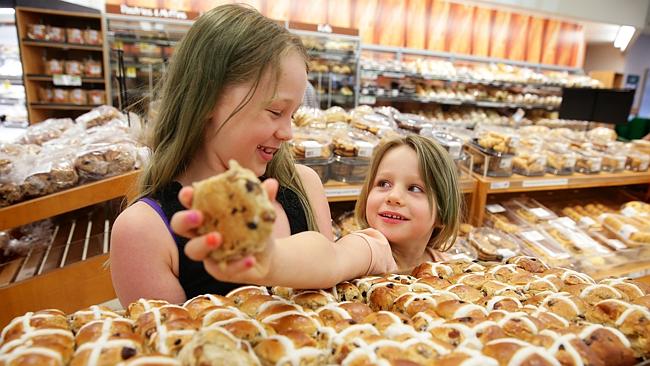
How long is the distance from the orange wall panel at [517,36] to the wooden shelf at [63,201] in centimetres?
711

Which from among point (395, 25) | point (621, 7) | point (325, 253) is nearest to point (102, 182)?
point (325, 253)

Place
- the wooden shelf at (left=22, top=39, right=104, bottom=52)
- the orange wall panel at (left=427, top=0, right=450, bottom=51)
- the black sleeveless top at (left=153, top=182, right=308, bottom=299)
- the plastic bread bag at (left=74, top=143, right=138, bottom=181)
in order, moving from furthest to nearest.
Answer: the orange wall panel at (left=427, top=0, right=450, bottom=51)
the wooden shelf at (left=22, top=39, right=104, bottom=52)
the plastic bread bag at (left=74, top=143, right=138, bottom=181)
the black sleeveless top at (left=153, top=182, right=308, bottom=299)

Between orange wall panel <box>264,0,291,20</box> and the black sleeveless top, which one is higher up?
orange wall panel <box>264,0,291,20</box>

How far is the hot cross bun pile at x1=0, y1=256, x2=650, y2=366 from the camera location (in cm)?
56

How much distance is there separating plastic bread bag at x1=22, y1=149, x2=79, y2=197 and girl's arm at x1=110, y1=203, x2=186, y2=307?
1.00 m

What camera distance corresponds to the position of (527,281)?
2.90 ft

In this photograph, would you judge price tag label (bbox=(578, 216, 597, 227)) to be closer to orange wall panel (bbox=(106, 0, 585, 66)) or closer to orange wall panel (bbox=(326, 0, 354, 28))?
orange wall panel (bbox=(106, 0, 585, 66))

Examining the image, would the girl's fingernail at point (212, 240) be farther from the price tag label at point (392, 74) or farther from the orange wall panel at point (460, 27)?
Answer: the orange wall panel at point (460, 27)

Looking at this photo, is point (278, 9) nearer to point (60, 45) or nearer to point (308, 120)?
point (60, 45)

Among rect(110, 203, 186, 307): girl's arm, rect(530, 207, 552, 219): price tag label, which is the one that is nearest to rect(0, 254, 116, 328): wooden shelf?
rect(110, 203, 186, 307): girl's arm

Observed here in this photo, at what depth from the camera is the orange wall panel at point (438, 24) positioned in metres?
6.48

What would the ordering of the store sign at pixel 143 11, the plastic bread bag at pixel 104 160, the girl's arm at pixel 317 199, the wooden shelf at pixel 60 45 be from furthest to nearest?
the store sign at pixel 143 11, the wooden shelf at pixel 60 45, the plastic bread bag at pixel 104 160, the girl's arm at pixel 317 199

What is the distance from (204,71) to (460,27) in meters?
6.67

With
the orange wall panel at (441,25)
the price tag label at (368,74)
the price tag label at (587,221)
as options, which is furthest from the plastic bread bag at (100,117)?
the price tag label at (368,74)
